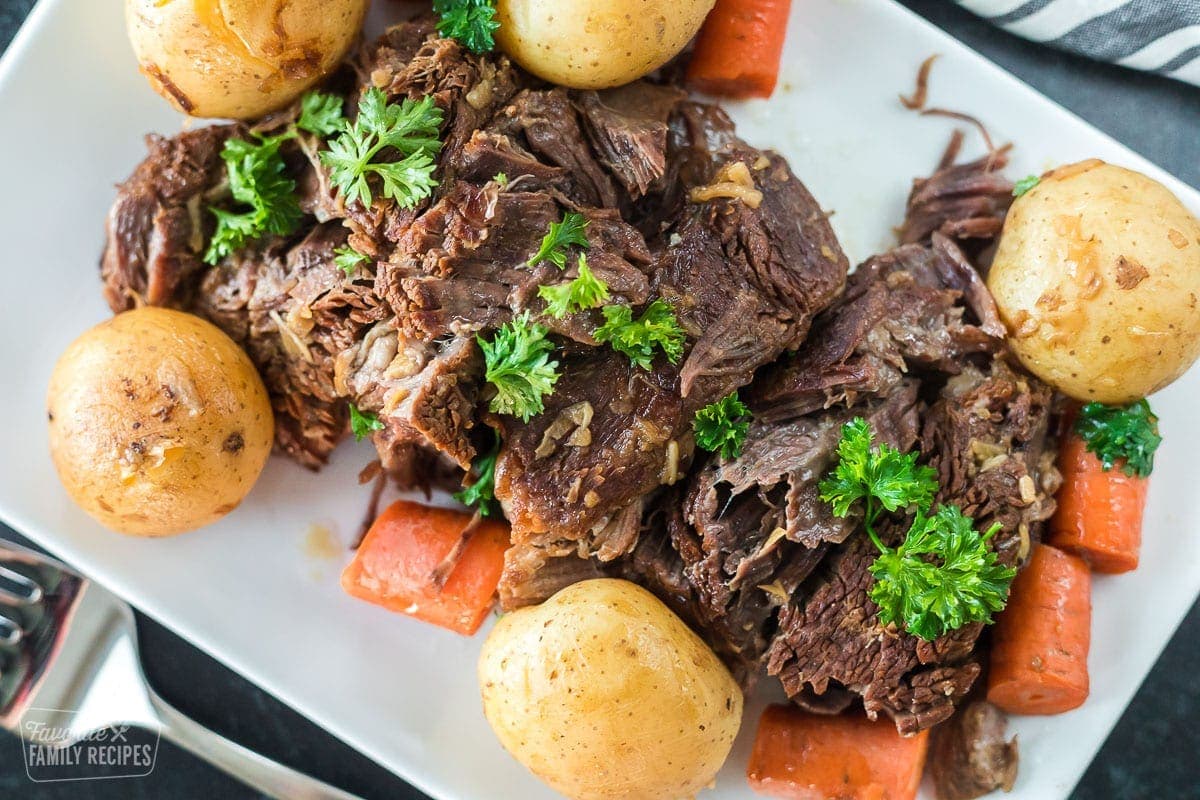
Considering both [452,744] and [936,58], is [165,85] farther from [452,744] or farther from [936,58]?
[936,58]

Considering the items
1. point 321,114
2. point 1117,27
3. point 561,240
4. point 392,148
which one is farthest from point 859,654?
point 1117,27

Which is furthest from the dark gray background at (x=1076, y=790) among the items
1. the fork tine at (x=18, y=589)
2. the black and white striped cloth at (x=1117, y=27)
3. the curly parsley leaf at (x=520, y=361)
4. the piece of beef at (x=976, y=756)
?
the curly parsley leaf at (x=520, y=361)

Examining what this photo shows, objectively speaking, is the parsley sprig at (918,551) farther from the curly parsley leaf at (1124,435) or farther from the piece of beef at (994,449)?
the curly parsley leaf at (1124,435)

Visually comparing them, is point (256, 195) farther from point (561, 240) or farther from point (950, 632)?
point (950, 632)

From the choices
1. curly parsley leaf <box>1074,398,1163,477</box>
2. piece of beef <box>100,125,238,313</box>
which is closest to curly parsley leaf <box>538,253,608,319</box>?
piece of beef <box>100,125,238,313</box>

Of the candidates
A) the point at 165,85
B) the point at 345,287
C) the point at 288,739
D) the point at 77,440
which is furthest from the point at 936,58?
the point at 288,739
